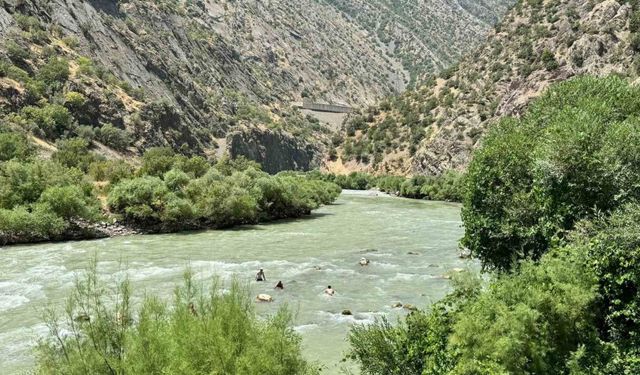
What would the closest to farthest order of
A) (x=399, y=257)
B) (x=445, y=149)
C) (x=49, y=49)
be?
(x=399, y=257) < (x=49, y=49) < (x=445, y=149)

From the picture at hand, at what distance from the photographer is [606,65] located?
3305 inches

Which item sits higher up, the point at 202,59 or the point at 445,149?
the point at 202,59

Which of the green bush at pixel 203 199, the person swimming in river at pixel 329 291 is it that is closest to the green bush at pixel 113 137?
the green bush at pixel 203 199

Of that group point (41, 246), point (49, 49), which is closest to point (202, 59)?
point (49, 49)

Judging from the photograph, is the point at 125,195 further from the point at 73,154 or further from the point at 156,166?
the point at 73,154

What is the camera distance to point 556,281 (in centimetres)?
1183

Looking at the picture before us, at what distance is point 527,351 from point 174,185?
1934 inches

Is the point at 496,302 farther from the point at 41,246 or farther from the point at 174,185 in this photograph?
the point at 174,185

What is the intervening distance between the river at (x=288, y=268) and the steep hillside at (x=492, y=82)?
49.2 m

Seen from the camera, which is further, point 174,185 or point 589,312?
point 174,185

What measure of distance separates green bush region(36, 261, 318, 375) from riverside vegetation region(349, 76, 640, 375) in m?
3.62

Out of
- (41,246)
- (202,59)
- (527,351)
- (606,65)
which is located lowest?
(41,246)

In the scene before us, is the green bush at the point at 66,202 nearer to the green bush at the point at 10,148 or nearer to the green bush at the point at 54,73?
the green bush at the point at 10,148

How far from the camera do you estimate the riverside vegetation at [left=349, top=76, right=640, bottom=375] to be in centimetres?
1120
